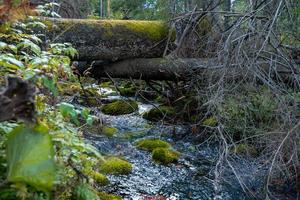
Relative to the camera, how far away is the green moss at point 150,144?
606 centimetres

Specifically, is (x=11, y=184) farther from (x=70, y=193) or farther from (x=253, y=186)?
(x=253, y=186)

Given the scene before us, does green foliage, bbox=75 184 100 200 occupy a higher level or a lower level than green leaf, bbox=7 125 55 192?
lower

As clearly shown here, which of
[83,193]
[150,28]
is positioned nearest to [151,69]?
[150,28]

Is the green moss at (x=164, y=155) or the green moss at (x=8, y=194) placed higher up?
the green moss at (x=8, y=194)

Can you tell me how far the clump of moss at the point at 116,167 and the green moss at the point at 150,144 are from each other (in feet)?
2.90

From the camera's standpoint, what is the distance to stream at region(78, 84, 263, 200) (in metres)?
4.50

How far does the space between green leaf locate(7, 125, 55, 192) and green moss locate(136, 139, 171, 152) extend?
14.4 ft

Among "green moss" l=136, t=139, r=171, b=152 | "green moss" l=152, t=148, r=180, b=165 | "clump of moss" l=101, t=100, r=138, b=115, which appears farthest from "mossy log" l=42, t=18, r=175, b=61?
"green moss" l=152, t=148, r=180, b=165

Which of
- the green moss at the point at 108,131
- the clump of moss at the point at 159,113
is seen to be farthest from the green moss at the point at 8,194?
the clump of moss at the point at 159,113

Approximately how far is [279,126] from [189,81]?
2.99 m

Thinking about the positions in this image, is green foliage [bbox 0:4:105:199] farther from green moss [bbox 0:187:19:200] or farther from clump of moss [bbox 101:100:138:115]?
clump of moss [bbox 101:100:138:115]

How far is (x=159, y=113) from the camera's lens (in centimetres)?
788

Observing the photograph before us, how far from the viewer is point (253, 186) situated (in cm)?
458

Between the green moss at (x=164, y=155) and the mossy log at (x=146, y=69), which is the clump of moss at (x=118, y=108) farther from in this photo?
the green moss at (x=164, y=155)
